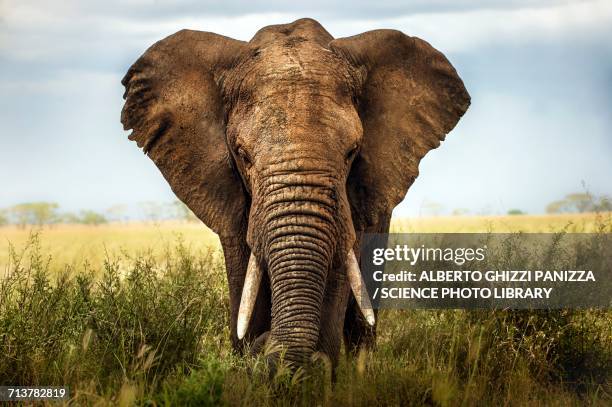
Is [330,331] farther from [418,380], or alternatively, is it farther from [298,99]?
[298,99]

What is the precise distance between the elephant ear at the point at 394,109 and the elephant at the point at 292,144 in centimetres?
1

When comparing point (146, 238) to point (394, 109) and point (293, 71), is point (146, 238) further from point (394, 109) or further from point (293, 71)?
point (293, 71)

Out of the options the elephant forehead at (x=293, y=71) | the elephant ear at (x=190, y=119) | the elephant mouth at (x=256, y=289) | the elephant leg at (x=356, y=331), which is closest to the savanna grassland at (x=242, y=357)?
the elephant leg at (x=356, y=331)

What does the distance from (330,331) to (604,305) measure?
11.5ft

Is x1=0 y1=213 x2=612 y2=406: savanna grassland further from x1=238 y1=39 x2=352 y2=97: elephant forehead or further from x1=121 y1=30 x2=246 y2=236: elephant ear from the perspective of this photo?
x1=238 y1=39 x2=352 y2=97: elephant forehead

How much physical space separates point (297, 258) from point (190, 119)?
1976mm

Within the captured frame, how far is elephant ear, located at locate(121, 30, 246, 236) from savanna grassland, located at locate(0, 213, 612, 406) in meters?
0.97

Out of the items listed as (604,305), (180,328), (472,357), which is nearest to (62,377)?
(180,328)

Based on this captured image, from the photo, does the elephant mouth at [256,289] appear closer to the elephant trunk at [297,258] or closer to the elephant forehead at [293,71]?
the elephant trunk at [297,258]

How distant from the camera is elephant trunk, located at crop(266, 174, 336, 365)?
756 centimetres

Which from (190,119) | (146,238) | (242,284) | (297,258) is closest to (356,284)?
(297,258)

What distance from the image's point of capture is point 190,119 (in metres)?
8.87

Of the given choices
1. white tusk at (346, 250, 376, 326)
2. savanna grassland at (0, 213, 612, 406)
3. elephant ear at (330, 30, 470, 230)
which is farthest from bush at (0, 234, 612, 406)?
elephant ear at (330, 30, 470, 230)

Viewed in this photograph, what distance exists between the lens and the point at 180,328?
8680 millimetres
